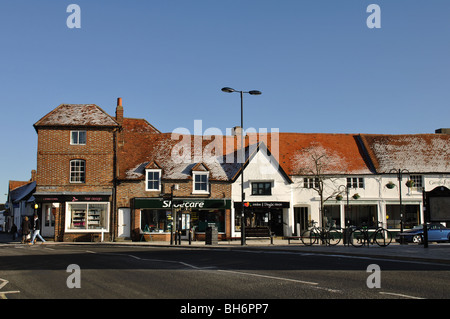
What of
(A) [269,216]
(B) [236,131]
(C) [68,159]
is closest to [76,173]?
(C) [68,159]

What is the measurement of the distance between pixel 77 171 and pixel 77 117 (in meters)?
4.14

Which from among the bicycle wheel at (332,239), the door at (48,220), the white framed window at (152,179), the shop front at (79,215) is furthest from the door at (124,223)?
the bicycle wheel at (332,239)

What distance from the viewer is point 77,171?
35.4 m

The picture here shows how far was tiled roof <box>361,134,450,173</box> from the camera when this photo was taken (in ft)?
130

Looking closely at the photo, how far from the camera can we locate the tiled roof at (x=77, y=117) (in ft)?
117

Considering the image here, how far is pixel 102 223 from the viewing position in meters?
35.6

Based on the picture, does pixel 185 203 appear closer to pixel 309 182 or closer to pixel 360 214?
pixel 309 182

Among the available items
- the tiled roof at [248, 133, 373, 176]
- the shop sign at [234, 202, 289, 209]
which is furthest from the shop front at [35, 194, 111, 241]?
the tiled roof at [248, 133, 373, 176]

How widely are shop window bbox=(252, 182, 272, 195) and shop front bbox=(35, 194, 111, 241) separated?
10978mm

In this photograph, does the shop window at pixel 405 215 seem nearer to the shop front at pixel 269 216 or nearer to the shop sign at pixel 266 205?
the shop front at pixel 269 216

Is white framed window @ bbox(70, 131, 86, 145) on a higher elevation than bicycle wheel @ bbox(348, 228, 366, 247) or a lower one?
higher

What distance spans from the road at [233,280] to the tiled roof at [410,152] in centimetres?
2667

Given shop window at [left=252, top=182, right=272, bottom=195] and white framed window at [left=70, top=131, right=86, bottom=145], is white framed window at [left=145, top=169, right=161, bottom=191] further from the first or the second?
shop window at [left=252, top=182, right=272, bottom=195]
